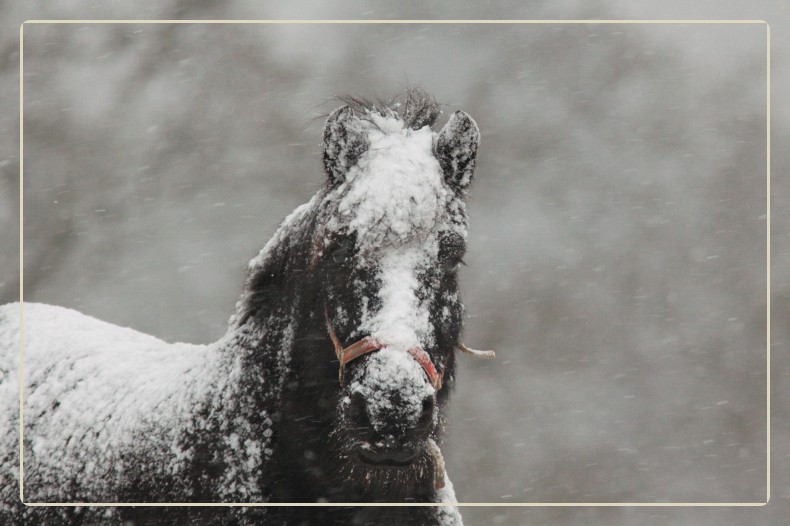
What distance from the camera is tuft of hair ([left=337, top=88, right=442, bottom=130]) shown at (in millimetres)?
2639

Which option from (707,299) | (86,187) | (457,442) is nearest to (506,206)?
(707,299)

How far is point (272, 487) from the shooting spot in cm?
245

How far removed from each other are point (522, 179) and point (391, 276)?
2.94m

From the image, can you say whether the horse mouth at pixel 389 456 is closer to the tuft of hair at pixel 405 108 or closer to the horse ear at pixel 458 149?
the horse ear at pixel 458 149

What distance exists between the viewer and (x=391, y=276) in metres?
2.22

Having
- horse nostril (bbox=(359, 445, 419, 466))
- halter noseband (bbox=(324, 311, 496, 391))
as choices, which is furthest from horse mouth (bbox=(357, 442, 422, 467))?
halter noseband (bbox=(324, 311, 496, 391))

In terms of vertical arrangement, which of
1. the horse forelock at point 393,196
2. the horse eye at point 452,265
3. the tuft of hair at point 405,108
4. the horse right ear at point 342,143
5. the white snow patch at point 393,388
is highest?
the tuft of hair at point 405,108

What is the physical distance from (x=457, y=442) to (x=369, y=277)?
523cm

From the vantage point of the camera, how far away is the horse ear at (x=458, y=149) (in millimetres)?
2463

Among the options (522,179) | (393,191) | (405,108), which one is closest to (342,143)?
(393,191)

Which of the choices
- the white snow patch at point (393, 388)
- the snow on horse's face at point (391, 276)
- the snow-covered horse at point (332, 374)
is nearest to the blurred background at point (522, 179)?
the snow-covered horse at point (332, 374)

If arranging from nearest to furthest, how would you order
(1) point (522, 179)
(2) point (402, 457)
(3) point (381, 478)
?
(2) point (402, 457)
(3) point (381, 478)
(1) point (522, 179)

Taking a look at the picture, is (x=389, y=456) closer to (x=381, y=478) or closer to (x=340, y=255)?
(x=381, y=478)

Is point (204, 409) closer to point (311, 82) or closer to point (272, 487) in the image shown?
point (272, 487)
